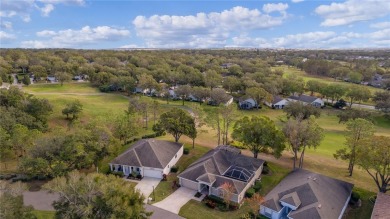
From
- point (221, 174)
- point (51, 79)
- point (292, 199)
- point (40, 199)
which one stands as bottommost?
point (40, 199)

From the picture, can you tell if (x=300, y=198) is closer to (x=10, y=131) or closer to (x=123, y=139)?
(x=123, y=139)

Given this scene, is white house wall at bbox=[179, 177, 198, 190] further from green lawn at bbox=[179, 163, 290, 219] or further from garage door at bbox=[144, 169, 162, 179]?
garage door at bbox=[144, 169, 162, 179]

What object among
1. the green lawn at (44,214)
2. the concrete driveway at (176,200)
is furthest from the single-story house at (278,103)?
the green lawn at (44,214)

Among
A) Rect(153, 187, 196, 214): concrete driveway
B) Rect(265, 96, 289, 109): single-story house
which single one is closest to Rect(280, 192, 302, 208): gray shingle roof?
Rect(153, 187, 196, 214): concrete driveway

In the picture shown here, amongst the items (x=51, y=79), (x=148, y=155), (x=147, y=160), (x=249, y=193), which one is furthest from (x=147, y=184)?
(x=51, y=79)

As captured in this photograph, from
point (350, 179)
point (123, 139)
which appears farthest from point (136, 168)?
point (350, 179)

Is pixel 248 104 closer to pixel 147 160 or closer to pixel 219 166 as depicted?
pixel 219 166
